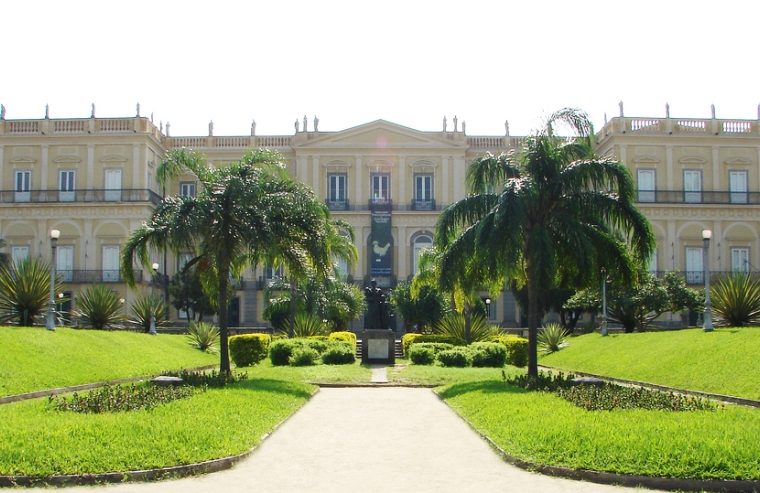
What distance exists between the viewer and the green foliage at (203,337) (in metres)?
31.4

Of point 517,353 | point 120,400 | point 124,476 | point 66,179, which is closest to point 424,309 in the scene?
point 517,353

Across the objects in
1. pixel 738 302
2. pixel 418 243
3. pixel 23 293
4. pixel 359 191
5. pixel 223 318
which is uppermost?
pixel 359 191

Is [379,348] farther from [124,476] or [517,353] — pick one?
[124,476]

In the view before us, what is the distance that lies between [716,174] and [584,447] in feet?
148

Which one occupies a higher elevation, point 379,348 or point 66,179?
point 66,179

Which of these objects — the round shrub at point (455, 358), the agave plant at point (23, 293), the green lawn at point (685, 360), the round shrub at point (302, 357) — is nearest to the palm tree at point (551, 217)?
the green lawn at point (685, 360)

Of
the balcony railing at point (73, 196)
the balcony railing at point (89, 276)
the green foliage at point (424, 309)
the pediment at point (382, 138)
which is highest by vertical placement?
the pediment at point (382, 138)

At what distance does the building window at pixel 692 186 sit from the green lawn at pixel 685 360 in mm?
24848

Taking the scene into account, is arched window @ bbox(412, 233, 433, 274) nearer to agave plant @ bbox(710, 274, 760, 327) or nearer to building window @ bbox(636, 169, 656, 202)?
building window @ bbox(636, 169, 656, 202)

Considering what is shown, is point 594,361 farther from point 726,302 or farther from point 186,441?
point 186,441

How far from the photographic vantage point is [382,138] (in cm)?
5272

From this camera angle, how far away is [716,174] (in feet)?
165

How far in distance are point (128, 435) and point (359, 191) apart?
142 ft

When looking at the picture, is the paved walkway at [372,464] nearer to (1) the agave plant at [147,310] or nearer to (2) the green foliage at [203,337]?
(2) the green foliage at [203,337]
